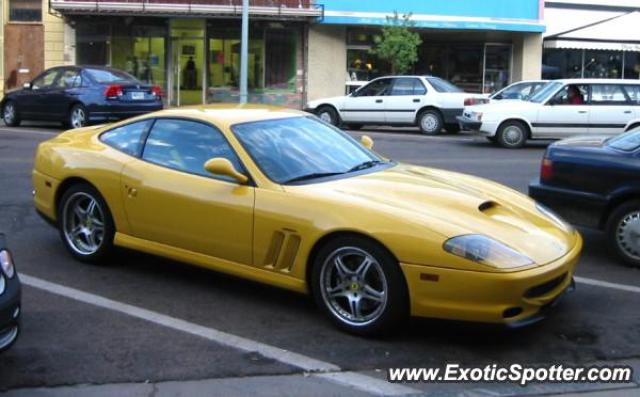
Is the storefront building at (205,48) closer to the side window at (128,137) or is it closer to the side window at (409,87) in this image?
the side window at (409,87)

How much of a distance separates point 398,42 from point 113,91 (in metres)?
10.2

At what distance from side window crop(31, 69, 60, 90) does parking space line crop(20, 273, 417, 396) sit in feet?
41.0

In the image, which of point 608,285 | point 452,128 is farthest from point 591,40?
point 608,285

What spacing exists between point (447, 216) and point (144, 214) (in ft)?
7.45

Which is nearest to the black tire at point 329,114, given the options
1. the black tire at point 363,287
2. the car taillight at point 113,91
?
the car taillight at point 113,91

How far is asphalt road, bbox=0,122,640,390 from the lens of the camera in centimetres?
447

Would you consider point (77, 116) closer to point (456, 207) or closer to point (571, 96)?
point (571, 96)

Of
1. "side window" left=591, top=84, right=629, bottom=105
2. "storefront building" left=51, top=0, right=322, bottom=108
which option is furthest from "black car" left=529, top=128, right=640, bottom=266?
"storefront building" left=51, top=0, right=322, bottom=108

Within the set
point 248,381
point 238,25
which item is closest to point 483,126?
point 238,25

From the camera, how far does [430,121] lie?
19.4 meters

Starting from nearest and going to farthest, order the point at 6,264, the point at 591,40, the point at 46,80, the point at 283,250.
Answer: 1. the point at 6,264
2. the point at 283,250
3. the point at 46,80
4. the point at 591,40

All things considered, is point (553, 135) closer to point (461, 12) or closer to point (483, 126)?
point (483, 126)

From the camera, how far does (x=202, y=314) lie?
17.4 ft

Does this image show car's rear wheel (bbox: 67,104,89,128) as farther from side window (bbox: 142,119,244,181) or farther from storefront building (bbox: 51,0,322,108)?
side window (bbox: 142,119,244,181)
